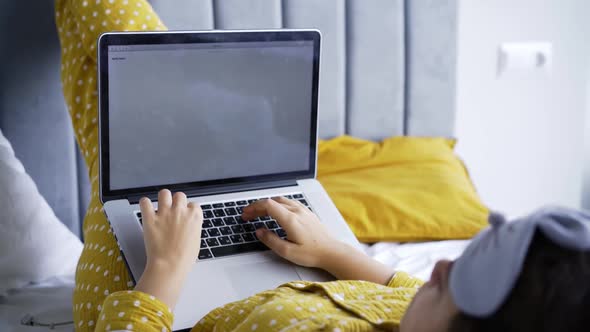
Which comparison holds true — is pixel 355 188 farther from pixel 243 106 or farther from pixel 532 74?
pixel 532 74

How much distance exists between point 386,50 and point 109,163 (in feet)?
2.89

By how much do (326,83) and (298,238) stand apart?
762 millimetres

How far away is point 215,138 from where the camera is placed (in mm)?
1188

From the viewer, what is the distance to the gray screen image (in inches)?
43.3

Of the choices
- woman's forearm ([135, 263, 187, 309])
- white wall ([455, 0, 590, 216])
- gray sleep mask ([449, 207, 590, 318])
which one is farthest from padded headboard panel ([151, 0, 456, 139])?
gray sleep mask ([449, 207, 590, 318])

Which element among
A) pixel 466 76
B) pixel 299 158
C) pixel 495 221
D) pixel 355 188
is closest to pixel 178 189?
pixel 299 158

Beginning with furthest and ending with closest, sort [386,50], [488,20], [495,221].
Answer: [488,20] < [386,50] < [495,221]

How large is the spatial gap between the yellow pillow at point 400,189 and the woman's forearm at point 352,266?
0.44 metres

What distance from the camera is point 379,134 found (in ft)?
5.99

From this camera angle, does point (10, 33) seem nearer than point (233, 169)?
No

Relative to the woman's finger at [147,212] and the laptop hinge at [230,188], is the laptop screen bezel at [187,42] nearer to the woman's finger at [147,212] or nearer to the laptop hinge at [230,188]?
the laptop hinge at [230,188]

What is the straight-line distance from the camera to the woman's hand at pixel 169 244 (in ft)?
2.97

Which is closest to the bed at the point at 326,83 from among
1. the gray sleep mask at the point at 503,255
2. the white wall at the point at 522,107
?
the white wall at the point at 522,107

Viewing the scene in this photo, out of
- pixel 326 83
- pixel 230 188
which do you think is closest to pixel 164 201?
pixel 230 188
